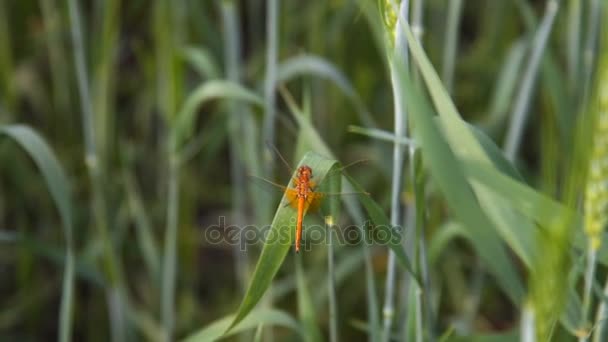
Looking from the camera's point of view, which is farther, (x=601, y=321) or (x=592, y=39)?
(x=592, y=39)

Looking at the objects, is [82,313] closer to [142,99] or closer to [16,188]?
[16,188]

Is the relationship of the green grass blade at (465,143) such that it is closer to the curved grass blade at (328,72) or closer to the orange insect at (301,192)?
the orange insect at (301,192)

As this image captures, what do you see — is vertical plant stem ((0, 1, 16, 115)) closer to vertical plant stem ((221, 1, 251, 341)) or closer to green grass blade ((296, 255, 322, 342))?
vertical plant stem ((221, 1, 251, 341))

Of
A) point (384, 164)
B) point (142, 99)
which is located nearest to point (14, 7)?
point (142, 99)

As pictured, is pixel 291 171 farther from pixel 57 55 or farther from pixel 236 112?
pixel 57 55

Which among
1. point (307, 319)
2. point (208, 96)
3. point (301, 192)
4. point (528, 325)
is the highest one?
point (208, 96)

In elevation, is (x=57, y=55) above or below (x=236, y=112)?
above

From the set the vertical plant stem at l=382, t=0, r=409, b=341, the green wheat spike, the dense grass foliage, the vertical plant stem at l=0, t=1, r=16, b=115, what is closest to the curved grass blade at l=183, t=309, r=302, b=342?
the dense grass foliage

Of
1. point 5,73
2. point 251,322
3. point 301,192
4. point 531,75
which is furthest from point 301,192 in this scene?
point 5,73
